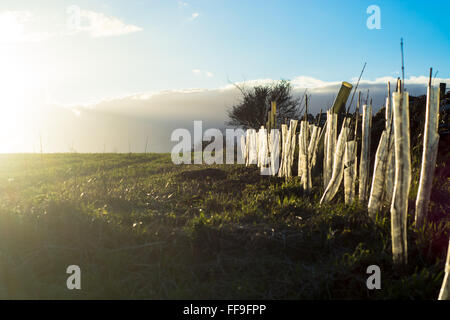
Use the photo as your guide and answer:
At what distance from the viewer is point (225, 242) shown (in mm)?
3586

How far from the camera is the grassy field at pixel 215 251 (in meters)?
2.90

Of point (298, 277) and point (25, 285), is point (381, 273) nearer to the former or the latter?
point (298, 277)

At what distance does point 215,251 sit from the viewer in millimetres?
3477

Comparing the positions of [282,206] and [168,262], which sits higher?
[282,206]

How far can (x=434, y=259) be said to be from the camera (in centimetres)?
307

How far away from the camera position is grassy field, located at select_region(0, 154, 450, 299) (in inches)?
114

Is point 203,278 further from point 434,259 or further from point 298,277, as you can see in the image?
point 434,259
